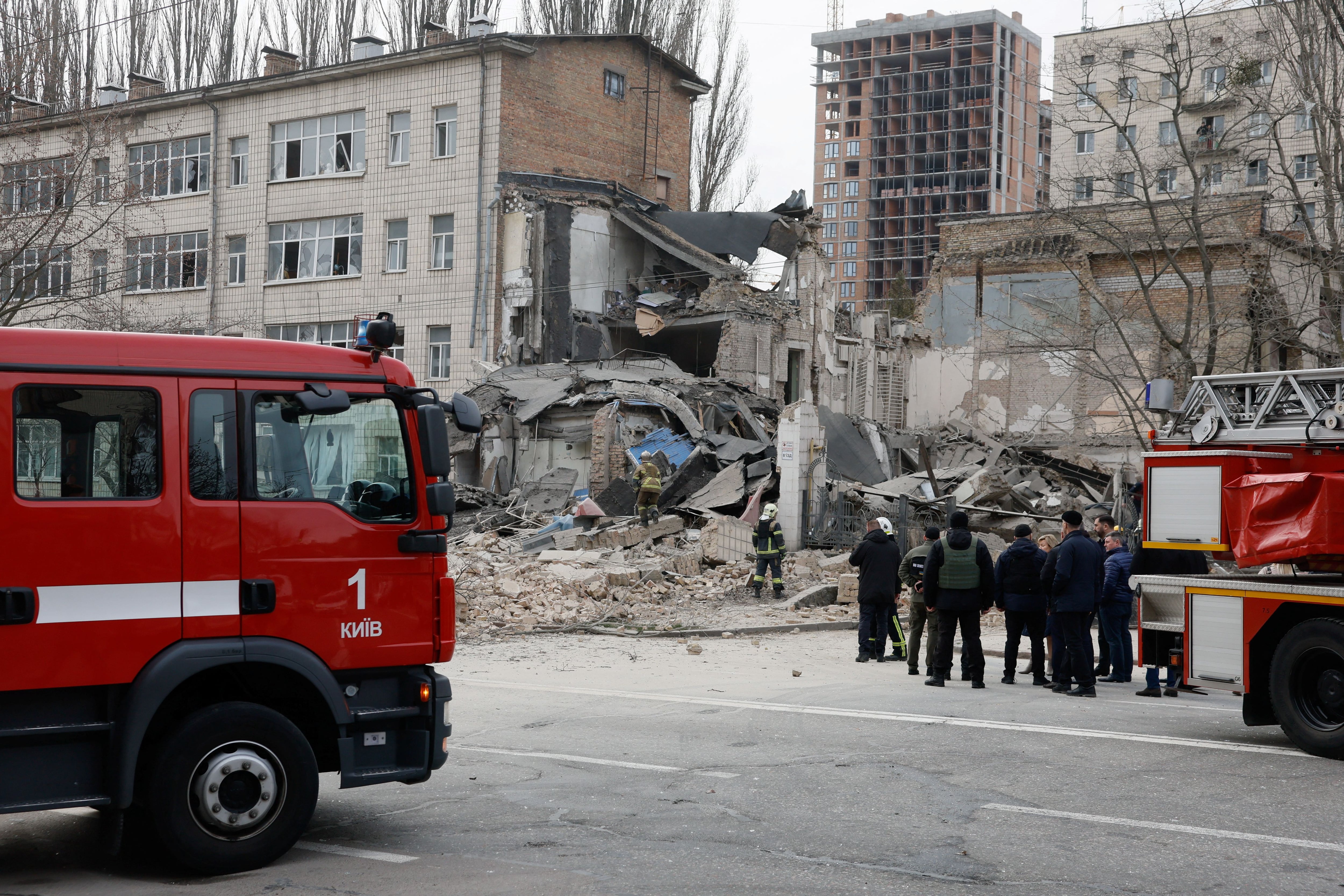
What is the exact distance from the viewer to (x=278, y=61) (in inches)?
1626

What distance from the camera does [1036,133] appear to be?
119 m

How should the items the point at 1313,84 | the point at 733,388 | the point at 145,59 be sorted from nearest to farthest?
the point at 1313,84, the point at 733,388, the point at 145,59

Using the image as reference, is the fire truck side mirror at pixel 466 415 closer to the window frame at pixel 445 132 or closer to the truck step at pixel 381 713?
the truck step at pixel 381 713

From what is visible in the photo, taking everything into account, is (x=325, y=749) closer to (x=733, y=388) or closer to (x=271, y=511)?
(x=271, y=511)

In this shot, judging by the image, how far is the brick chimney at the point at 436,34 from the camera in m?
38.8

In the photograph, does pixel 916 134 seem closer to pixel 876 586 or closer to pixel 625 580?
pixel 625 580

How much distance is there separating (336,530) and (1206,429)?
24.6ft

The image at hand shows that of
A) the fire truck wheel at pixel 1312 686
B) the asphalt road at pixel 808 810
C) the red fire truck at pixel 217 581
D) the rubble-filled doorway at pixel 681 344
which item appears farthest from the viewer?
the rubble-filled doorway at pixel 681 344

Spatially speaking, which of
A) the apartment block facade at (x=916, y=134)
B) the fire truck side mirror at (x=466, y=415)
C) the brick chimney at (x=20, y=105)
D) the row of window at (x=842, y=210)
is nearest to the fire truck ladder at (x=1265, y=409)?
the fire truck side mirror at (x=466, y=415)

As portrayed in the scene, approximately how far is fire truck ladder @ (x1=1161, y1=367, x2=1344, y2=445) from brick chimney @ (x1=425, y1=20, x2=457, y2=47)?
1291 inches

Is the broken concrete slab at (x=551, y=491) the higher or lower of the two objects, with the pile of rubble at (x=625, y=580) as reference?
higher

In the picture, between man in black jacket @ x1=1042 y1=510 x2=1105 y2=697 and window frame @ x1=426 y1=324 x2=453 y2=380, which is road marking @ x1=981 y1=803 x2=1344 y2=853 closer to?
man in black jacket @ x1=1042 y1=510 x2=1105 y2=697

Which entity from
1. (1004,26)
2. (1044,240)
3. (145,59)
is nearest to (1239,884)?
(1044,240)

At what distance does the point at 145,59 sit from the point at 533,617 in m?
40.1
